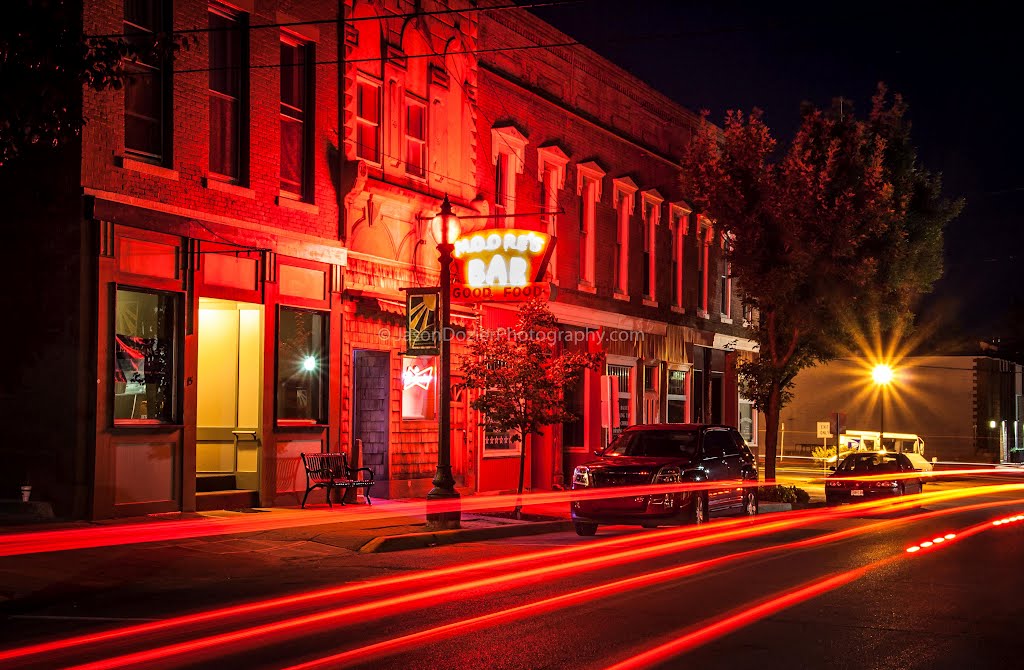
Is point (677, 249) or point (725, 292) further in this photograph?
point (725, 292)

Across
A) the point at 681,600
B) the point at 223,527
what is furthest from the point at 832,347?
the point at 681,600

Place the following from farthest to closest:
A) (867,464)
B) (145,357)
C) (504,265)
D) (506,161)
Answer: (867,464)
(506,161)
(504,265)
(145,357)

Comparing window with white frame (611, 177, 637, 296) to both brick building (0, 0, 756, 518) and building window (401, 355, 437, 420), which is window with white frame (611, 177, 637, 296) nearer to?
brick building (0, 0, 756, 518)

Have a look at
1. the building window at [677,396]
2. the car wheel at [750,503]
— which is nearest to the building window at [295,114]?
the car wheel at [750,503]

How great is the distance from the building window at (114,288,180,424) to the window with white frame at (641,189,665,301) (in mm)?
18632

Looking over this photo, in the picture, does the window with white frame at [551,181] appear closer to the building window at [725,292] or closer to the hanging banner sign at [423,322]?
the hanging banner sign at [423,322]

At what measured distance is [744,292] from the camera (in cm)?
3253

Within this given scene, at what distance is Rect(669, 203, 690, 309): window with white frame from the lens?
3594cm

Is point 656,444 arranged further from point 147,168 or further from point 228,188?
point 147,168

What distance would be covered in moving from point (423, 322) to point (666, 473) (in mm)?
4777

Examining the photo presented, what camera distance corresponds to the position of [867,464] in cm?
2952

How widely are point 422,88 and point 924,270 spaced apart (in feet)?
62.5

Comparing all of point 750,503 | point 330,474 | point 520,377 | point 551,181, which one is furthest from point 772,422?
point 330,474

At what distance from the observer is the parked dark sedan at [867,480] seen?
28.8 meters
